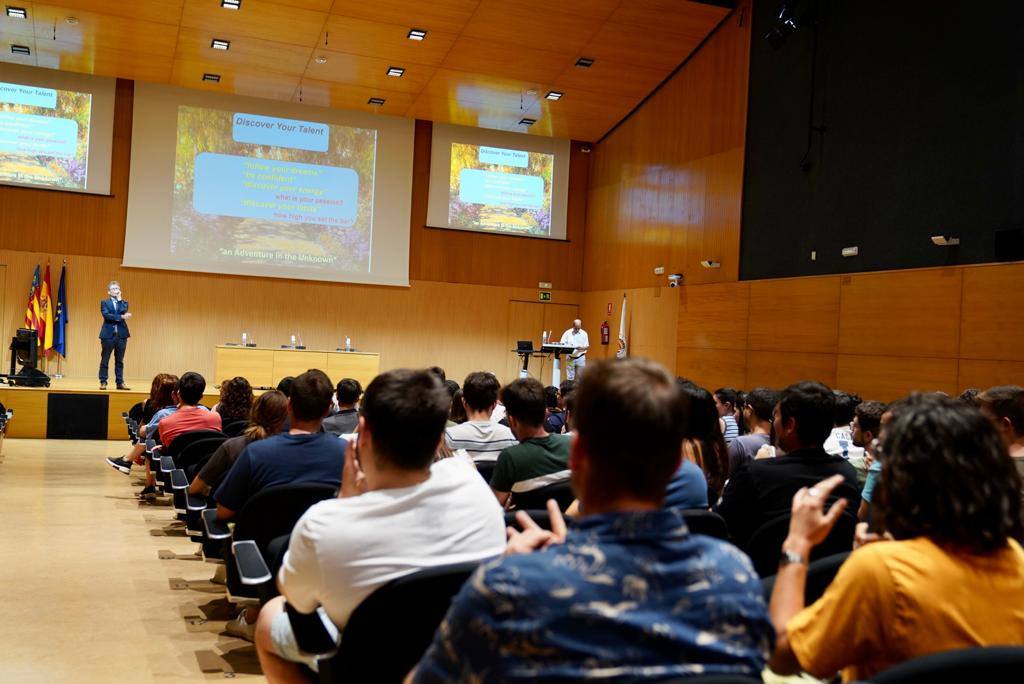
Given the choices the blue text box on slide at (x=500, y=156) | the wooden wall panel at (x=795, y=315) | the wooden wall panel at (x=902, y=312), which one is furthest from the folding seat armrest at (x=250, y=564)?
the blue text box on slide at (x=500, y=156)

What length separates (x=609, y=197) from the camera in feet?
51.8

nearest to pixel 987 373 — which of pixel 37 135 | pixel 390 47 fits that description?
pixel 390 47

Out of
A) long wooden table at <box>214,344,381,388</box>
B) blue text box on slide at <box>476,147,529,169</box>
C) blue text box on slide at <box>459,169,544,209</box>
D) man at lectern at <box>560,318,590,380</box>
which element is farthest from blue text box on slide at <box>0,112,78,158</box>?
man at lectern at <box>560,318,590,380</box>

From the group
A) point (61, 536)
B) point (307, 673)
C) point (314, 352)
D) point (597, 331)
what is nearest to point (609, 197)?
point (597, 331)

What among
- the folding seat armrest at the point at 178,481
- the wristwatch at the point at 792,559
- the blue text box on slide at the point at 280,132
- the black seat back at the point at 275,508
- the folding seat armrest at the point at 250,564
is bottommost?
the folding seat armrest at the point at 178,481

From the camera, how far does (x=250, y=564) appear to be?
8.57 feet

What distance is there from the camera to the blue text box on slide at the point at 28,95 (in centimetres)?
1305

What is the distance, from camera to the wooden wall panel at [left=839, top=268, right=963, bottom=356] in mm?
8492

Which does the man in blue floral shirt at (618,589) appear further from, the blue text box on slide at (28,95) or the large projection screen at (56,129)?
the blue text box on slide at (28,95)

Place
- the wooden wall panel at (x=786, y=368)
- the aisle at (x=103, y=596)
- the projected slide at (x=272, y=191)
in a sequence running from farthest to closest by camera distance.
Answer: the projected slide at (x=272, y=191) < the wooden wall panel at (x=786, y=368) < the aisle at (x=103, y=596)

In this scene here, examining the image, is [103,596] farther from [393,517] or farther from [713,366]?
[713,366]

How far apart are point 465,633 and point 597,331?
49.0 feet

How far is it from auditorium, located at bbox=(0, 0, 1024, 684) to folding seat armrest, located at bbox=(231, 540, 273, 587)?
15 millimetres

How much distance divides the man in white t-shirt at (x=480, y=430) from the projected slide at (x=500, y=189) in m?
11.6
